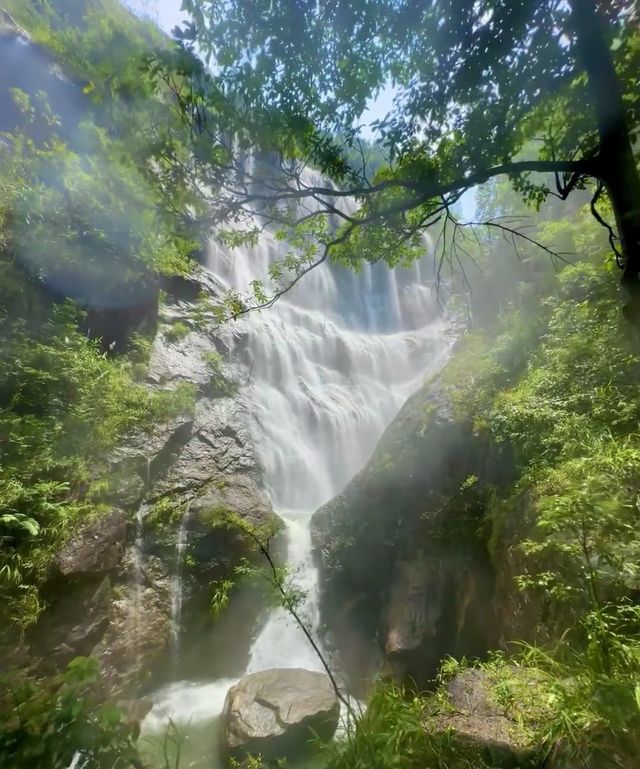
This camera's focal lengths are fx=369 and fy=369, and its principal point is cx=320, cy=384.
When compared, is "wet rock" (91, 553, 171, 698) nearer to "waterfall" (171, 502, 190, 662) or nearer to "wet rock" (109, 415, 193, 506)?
"waterfall" (171, 502, 190, 662)

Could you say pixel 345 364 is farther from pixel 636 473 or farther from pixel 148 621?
pixel 636 473

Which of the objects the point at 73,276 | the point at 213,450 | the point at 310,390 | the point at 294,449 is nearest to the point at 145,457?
the point at 213,450

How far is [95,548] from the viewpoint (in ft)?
20.1

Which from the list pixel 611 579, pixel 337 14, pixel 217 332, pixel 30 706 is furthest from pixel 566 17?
pixel 217 332

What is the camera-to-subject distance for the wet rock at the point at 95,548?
226 inches

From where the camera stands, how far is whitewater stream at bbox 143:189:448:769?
7.47m

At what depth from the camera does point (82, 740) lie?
1.20 metres

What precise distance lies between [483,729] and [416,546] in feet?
13.8

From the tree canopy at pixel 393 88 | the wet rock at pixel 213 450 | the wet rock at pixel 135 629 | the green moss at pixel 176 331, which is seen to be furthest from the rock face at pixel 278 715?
the green moss at pixel 176 331

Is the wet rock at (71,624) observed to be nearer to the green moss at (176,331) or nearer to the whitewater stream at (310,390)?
the whitewater stream at (310,390)

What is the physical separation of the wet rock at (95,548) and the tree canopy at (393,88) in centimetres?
559

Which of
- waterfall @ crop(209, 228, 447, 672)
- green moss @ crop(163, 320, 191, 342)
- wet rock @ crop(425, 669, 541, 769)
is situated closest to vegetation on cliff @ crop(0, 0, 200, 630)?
green moss @ crop(163, 320, 191, 342)

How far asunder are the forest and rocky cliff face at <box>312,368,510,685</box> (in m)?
0.06

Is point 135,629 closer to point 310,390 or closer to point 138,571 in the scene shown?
point 138,571
